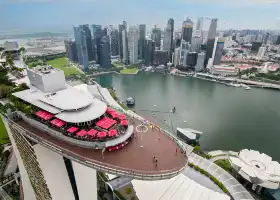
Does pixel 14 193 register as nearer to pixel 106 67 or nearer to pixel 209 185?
pixel 209 185

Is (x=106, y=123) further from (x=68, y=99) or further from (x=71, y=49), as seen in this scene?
(x=71, y=49)

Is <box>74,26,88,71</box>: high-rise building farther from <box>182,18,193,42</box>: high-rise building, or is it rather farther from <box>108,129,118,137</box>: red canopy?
<box>108,129,118,137</box>: red canopy

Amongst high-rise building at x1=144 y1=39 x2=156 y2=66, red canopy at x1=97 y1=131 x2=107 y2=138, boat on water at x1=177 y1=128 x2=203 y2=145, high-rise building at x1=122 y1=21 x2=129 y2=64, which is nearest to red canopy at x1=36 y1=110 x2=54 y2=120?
red canopy at x1=97 y1=131 x2=107 y2=138

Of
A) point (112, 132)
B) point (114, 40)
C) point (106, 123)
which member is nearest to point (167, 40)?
point (114, 40)

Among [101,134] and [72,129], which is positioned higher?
[72,129]

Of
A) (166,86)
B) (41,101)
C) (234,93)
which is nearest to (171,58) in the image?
(166,86)

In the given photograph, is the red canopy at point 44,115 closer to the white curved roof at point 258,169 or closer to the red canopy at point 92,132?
the red canopy at point 92,132

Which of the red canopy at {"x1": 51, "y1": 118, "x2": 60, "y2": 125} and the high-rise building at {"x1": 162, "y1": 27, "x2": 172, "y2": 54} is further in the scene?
the high-rise building at {"x1": 162, "y1": 27, "x2": 172, "y2": 54}
